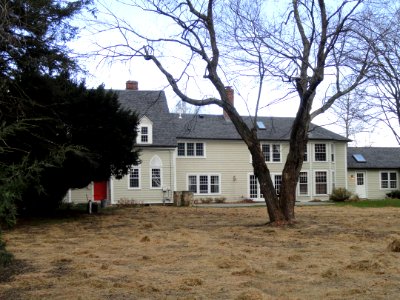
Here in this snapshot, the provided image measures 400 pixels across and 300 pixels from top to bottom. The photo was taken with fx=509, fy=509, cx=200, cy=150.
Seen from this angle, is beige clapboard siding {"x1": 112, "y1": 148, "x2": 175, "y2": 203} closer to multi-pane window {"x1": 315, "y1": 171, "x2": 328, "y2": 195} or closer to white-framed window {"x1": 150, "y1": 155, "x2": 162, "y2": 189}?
white-framed window {"x1": 150, "y1": 155, "x2": 162, "y2": 189}

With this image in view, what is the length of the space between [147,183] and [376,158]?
2236 centimetres

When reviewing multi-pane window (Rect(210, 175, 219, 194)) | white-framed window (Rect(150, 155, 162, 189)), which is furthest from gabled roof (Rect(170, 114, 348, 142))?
multi-pane window (Rect(210, 175, 219, 194))

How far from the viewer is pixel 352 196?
39.7 m

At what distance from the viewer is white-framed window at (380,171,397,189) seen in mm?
44812

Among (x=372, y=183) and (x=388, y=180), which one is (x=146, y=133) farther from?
(x=388, y=180)

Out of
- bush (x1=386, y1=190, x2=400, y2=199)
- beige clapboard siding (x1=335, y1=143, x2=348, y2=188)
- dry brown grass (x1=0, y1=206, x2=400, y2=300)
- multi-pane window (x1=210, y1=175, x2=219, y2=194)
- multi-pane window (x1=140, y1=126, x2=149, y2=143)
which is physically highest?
multi-pane window (x1=140, y1=126, x2=149, y2=143)

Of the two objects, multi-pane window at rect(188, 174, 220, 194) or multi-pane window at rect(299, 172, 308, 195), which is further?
multi-pane window at rect(299, 172, 308, 195)

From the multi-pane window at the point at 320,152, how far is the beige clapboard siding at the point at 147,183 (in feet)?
39.4

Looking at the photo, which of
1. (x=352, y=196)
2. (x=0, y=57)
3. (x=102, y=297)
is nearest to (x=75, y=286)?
(x=102, y=297)

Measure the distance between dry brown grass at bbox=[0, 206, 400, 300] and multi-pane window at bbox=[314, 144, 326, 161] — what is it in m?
23.9

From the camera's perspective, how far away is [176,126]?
38.4m

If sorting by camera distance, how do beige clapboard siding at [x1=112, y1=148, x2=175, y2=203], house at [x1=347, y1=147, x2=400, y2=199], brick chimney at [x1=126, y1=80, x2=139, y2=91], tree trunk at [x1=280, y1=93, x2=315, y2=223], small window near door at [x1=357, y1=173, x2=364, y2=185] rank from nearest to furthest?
1. tree trunk at [x1=280, y1=93, x2=315, y2=223]
2. beige clapboard siding at [x1=112, y1=148, x2=175, y2=203]
3. brick chimney at [x1=126, y1=80, x2=139, y2=91]
4. house at [x1=347, y1=147, x2=400, y2=199]
5. small window near door at [x1=357, y1=173, x2=364, y2=185]

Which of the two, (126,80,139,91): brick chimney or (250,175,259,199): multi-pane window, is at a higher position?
(126,80,139,91): brick chimney

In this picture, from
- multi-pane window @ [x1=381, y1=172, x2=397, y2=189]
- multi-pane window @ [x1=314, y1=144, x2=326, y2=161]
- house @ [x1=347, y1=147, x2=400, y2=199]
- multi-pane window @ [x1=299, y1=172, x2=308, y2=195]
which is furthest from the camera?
multi-pane window @ [x1=381, y1=172, x2=397, y2=189]
